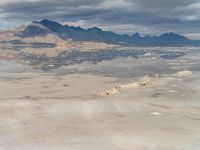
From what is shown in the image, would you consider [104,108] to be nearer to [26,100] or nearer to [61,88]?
[26,100]

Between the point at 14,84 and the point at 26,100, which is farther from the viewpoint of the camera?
the point at 14,84

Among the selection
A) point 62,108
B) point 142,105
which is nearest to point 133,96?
point 142,105

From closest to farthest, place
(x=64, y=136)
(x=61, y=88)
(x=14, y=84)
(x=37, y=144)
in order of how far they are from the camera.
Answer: (x=37, y=144) → (x=64, y=136) → (x=61, y=88) → (x=14, y=84)

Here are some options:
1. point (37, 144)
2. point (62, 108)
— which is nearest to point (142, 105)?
point (62, 108)

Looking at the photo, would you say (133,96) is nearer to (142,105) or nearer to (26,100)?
(142,105)

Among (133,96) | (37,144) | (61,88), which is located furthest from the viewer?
(61,88)

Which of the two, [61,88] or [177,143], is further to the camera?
[61,88]
